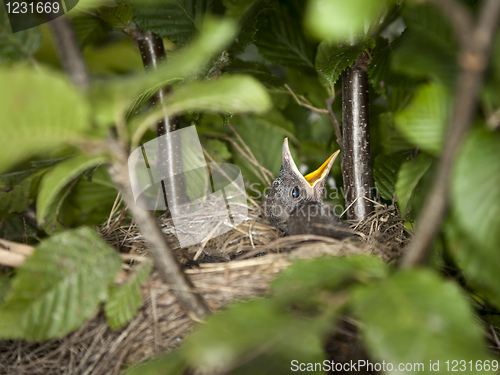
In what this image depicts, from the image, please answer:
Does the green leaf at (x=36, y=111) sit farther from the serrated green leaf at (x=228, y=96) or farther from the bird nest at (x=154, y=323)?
the bird nest at (x=154, y=323)

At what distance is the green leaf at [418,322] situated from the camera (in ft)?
1.14

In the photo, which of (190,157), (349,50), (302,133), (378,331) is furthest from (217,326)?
(302,133)

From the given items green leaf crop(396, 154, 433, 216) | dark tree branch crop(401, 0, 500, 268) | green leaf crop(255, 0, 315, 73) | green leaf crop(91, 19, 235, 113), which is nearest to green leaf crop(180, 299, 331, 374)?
A: dark tree branch crop(401, 0, 500, 268)

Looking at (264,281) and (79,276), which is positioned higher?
(79,276)

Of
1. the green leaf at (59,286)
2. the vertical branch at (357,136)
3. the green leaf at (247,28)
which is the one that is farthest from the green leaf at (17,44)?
Answer: the vertical branch at (357,136)

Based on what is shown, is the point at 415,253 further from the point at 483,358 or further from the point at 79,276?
the point at 79,276

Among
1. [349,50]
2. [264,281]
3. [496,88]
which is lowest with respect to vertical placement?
[264,281]

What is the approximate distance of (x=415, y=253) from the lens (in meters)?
0.40

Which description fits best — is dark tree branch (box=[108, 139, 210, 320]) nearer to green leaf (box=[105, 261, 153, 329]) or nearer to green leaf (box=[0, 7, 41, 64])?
green leaf (box=[105, 261, 153, 329])

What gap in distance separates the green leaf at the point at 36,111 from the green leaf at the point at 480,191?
37 centimetres

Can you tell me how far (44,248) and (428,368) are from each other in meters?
0.47

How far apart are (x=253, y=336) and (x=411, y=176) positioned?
1.47 feet

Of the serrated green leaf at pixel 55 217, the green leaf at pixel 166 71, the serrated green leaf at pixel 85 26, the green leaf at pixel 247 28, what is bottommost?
the serrated green leaf at pixel 55 217

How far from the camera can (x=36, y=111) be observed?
35cm
